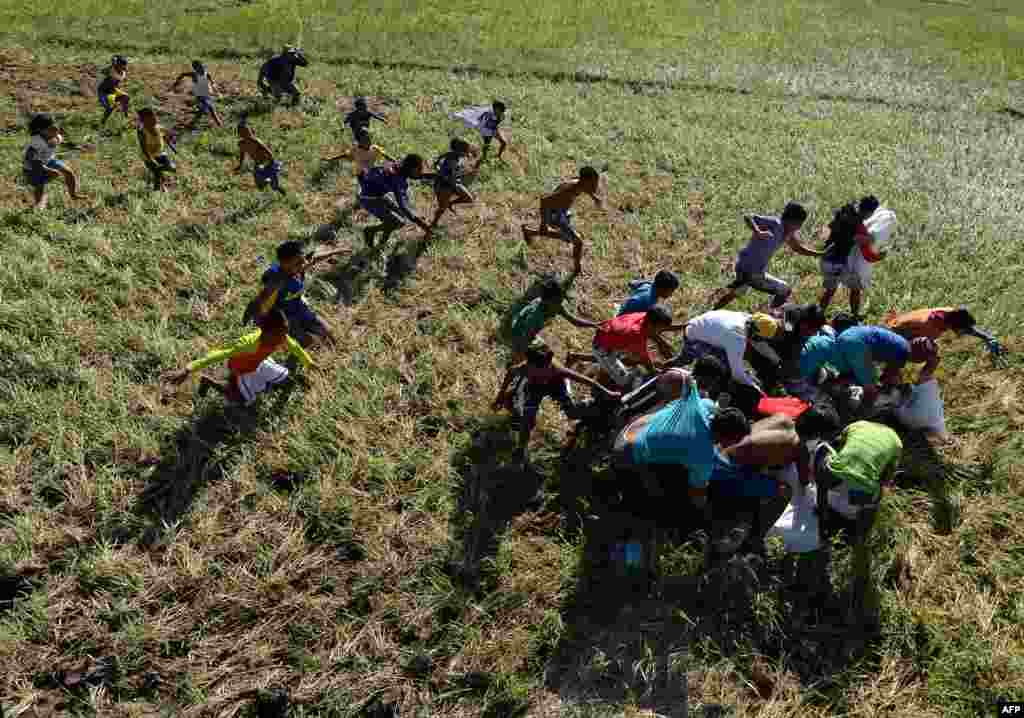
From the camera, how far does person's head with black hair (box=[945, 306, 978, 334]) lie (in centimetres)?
587

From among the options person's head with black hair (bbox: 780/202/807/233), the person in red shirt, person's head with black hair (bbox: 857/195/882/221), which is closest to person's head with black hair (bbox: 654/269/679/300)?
the person in red shirt

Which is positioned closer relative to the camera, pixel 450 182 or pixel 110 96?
pixel 450 182

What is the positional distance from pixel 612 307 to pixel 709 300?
133cm

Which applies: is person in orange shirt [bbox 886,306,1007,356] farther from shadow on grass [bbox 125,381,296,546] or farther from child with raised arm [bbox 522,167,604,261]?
shadow on grass [bbox 125,381,296,546]

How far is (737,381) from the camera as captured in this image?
19.0 ft

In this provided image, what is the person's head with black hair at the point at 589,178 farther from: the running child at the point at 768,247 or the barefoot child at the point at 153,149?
the barefoot child at the point at 153,149

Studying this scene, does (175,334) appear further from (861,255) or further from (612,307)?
(861,255)

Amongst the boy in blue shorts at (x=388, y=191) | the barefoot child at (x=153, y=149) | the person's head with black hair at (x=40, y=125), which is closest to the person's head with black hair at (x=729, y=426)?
the boy in blue shorts at (x=388, y=191)

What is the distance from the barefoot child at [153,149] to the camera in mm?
9133

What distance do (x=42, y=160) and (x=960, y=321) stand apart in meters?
11.9

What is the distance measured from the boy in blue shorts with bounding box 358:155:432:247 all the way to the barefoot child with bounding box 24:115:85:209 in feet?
14.9

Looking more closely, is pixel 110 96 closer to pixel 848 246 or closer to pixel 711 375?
pixel 711 375

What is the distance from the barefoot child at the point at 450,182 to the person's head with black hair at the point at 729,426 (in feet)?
18.6

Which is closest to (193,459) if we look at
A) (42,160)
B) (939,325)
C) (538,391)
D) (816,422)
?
(538,391)
